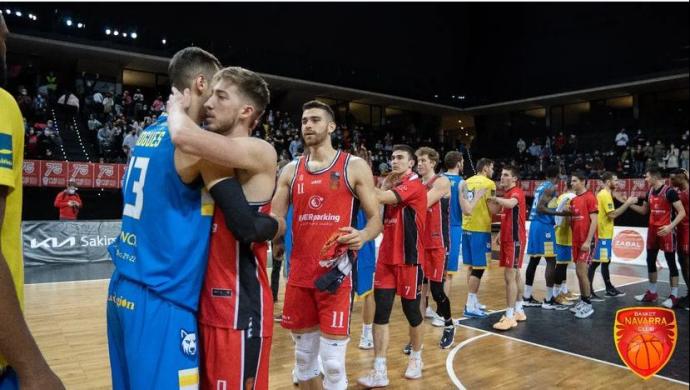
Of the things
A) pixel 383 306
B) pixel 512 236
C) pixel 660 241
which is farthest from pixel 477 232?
pixel 660 241

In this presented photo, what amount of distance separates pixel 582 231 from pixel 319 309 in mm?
5464

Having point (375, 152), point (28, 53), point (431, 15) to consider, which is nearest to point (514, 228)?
point (375, 152)

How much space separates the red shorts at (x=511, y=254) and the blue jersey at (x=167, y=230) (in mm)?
5419

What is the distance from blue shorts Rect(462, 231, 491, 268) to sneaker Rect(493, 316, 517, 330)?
2.62 feet

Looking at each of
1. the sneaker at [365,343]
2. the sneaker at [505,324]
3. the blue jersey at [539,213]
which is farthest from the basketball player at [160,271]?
the blue jersey at [539,213]

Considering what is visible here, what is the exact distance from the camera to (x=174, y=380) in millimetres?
1629

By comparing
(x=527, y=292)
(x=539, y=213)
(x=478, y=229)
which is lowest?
(x=527, y=292)

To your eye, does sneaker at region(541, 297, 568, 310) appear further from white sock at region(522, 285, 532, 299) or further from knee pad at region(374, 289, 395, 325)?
knee pad at region(374, 289, 395, 325)

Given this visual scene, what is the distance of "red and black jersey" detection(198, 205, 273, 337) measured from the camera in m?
1.79

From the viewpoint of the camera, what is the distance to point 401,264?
168 inches

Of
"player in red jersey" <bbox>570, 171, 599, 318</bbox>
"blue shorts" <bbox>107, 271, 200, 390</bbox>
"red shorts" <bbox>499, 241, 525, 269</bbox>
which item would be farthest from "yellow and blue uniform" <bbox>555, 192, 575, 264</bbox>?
"blue shorts" <bbox>107, 271, 200, 390</bbox>

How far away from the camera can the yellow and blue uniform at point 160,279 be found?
64.5 inches

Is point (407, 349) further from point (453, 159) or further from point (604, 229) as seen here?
point (604, 229)

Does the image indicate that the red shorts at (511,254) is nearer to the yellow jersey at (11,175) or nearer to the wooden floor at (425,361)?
the wooden floor at (425,361)
